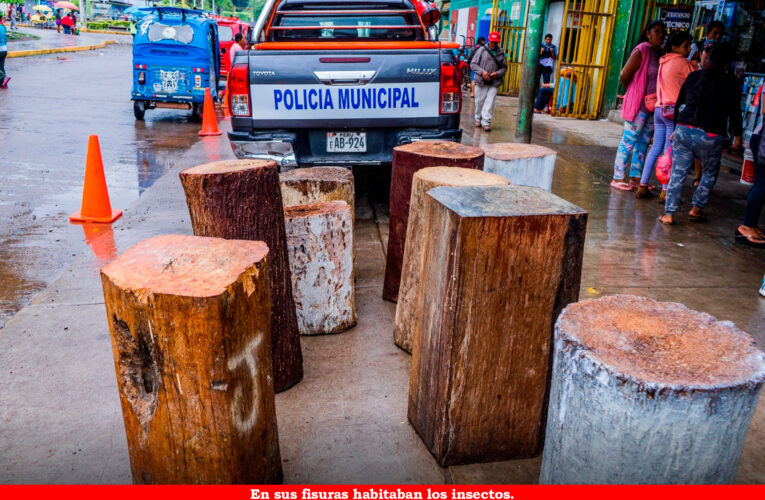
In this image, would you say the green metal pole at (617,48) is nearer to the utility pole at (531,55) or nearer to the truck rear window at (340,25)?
the utility pole at (531,55)

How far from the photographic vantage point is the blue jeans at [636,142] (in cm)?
664

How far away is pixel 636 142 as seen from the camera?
6.87m

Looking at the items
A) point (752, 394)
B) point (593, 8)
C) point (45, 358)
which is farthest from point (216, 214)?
point (593, 8)

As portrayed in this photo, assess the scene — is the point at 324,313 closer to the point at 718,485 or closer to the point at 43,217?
the point at 718,485

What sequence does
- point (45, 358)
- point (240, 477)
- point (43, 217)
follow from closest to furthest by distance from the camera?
point (240, 477) < point (45, 358) < point (43, 217)

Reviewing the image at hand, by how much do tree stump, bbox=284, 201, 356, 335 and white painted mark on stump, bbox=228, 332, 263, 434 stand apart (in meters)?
1.37

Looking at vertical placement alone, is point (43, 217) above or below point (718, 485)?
below

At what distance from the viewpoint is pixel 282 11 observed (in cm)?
644

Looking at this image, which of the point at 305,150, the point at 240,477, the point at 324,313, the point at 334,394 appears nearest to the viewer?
the point at 240,477

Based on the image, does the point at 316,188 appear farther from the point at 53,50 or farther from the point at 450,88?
the point at 53,50

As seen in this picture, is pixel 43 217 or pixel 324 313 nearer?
pixel 324 313

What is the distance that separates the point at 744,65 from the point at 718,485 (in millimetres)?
8689

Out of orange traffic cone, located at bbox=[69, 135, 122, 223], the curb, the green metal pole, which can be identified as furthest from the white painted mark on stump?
the curb

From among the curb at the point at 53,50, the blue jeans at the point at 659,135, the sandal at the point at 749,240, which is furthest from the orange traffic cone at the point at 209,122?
the curb at the point at 53,50
